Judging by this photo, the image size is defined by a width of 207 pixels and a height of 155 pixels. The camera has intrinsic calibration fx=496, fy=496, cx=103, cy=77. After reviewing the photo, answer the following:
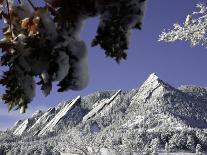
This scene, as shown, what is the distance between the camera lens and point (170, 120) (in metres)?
114

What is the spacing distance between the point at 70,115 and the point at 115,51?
162069 mm

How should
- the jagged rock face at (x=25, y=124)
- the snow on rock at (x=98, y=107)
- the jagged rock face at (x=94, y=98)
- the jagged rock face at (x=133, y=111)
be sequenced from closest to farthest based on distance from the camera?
the jagged rock face at (x=133, y=111)
the snow on rock at (x=98, y=107)
the jagged rock face at (x=25, y=124)
the jagged rock face at (x=94, y=98)

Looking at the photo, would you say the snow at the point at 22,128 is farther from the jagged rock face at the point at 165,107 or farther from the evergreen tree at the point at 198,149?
the evergreen tree at the point at 198,149

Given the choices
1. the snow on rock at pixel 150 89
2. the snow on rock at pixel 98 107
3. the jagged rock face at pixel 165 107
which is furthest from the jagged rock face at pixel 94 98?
the jagged rock face at pixel 165 107

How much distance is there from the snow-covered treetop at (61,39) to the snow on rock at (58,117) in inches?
5632

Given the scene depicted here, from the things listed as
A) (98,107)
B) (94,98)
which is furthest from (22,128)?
(98,107)

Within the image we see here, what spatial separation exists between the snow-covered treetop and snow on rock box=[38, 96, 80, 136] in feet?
469

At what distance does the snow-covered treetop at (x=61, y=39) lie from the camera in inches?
55.1

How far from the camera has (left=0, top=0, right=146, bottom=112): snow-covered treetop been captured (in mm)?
1398

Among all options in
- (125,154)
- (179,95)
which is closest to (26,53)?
(125,154)

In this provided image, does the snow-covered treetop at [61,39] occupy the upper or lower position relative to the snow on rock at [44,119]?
A: lower

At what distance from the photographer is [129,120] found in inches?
4860

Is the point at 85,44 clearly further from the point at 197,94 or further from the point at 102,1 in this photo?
the point at 197,94

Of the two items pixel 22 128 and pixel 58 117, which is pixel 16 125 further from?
pixel 58 117
